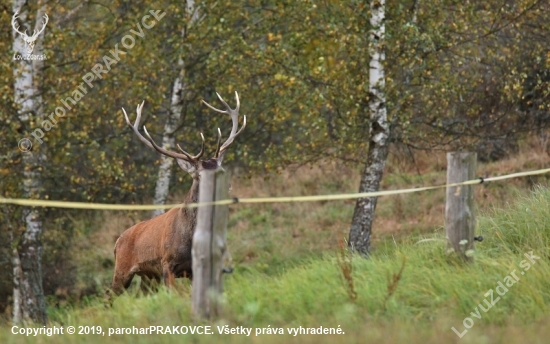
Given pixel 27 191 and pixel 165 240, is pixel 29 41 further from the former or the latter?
pixel 165 240

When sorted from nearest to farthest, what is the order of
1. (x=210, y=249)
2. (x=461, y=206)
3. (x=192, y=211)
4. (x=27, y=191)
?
(x=210, y=249) → (x=461, y=206) → (x=192, y=211) → (x=27, y=191)

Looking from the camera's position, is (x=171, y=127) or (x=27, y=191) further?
(x=171, y=127)

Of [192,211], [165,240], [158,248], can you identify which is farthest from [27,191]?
[192,211]

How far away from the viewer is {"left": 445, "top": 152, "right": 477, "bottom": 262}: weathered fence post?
7465 mm

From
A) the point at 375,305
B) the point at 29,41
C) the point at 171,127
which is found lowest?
the point at 375,305

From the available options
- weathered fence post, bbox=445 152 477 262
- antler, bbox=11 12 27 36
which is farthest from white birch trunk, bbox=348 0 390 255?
weathered fence post, bbox=445 152 477 262

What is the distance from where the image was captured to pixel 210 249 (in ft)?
21.2

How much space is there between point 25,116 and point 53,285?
3900 mm

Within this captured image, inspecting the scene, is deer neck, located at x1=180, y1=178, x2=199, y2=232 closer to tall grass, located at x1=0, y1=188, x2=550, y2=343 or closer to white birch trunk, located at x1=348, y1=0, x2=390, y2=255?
tall grass, located at x1=0, y1=188, x2=550, y2=343

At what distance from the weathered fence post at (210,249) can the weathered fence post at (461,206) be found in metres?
2.07

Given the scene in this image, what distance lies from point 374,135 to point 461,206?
6428mm

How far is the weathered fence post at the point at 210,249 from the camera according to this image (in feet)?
20.9

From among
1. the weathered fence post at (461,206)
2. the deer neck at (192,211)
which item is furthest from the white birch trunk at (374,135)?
the weathered fence post at (461,206)

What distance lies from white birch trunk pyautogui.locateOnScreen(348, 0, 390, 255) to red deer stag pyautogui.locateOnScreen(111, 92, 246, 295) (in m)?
2.80
